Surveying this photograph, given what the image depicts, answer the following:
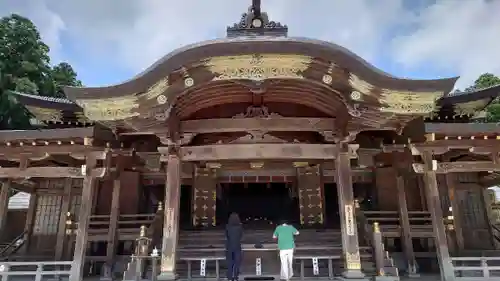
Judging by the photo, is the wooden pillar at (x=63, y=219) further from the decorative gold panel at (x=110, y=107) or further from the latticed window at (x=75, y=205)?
the decorative gold panel at (x=110, y=107)

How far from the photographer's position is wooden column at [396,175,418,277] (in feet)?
33.2

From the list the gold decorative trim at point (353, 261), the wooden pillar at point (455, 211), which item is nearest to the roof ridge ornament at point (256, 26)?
the gold decorative trim at point (353, 261)

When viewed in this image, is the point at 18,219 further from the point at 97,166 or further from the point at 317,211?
the point at 317,211

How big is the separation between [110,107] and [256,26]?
4.98 m

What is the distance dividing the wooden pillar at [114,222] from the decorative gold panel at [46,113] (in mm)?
2498

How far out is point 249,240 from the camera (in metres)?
10.8

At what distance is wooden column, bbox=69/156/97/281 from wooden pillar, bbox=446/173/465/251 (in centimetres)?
1006

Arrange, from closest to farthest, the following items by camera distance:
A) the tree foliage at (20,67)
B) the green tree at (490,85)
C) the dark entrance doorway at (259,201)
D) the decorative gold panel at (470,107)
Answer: the decorative gold panel at (470,107) < the dark entrance doorway at (259,201) < the tree foliage at (20,67) < the green tree at (490,85)

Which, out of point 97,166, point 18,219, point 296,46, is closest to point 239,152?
point 296,46

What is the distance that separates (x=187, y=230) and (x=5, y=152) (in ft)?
17.2

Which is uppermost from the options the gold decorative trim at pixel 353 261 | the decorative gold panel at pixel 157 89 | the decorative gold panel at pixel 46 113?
the decorative gold panel at pixel 46 113

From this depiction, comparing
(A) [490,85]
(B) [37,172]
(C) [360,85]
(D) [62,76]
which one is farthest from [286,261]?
(A) [490,85]

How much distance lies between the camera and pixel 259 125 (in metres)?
8.59

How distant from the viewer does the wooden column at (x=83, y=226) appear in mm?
8500
